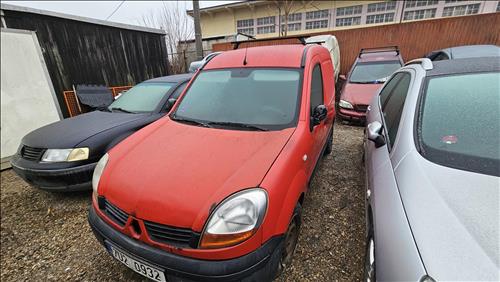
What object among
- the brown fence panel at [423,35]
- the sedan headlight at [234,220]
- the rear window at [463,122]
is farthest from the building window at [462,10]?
the sedan headlight at [234,220]

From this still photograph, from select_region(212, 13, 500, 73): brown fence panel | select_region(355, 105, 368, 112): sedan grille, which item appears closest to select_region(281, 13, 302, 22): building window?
select_region(212, 13, 500, 73): brown fence panel

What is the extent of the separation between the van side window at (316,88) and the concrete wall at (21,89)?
5.94 metres

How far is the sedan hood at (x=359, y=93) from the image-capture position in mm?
5293

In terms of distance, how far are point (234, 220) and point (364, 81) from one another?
237 inches

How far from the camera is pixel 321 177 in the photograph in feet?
11.0

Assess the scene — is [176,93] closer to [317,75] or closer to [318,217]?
[317,75]

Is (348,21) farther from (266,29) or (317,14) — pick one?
(266,29)

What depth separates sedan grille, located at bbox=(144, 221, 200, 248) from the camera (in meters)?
1.27

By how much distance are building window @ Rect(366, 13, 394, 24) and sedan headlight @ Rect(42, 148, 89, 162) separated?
1759 centimetres

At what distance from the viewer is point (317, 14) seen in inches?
618

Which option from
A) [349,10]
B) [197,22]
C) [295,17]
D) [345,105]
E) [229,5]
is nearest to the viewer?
[345,105]

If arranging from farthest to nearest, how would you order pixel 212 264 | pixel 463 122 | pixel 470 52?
pixel 470 52 < pixel 463 122 < pixel 212 264

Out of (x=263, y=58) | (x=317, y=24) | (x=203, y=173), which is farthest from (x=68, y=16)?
(x=317, y=24)

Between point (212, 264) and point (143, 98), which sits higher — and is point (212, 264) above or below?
below
